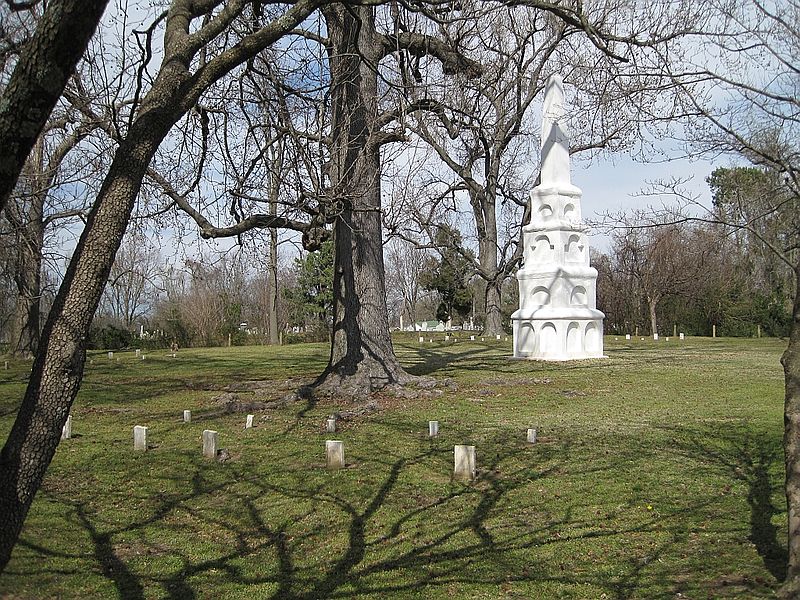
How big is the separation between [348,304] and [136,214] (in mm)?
4788

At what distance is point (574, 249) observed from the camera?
88.0 ft

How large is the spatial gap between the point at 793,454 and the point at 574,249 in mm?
22549

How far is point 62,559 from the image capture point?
6148 mm

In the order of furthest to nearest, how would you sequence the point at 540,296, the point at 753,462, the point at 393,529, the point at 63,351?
the point at 540,296
the point at 753,462
the point at 393,529
the point at 63,351

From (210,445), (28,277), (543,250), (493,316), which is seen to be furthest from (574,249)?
(210,445)

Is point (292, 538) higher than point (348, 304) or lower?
lower

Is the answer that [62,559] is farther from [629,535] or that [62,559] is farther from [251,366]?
[251,366]

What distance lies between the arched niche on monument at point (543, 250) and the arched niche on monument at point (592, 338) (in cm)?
294

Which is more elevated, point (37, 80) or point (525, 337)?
point (37, 80)

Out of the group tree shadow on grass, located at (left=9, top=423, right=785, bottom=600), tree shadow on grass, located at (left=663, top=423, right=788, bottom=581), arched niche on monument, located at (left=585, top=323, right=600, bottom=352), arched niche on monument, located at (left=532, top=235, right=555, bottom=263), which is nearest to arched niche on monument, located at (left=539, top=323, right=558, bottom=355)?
arched niche on monument, located at (left=585, top=323, right=600, bottom=352)

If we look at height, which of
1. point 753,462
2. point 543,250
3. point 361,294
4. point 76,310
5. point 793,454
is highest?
point 543,250

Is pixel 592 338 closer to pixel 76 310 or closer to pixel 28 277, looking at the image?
pixel 28 277

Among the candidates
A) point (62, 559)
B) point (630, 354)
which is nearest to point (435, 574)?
point (62, 559)

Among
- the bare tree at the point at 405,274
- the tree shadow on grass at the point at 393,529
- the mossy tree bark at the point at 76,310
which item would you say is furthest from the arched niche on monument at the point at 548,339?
the bare tree at the point at 405,274
